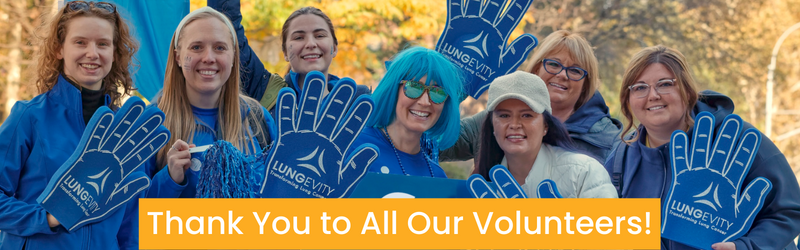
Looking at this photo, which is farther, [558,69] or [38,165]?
[558,69]

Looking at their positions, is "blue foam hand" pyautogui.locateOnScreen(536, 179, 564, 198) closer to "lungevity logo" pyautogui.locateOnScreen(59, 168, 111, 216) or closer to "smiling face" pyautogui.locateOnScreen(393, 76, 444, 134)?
"smiling face" pyautogui.locateOnScreen(393, 76, 444, 134)

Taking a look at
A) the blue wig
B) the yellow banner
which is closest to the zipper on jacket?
the yellow banner

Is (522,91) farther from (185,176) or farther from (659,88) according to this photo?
(185,176)

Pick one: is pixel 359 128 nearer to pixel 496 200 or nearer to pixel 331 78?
pixel 496 200

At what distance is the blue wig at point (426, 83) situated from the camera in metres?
2.85

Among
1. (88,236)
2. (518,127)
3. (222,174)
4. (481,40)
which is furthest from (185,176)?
(481,40)

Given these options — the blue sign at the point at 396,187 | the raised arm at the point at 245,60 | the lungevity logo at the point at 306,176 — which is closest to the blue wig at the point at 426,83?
the blue sign at the point at 396,187

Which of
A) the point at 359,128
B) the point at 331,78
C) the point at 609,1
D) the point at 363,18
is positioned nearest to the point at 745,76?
the point at 609,1

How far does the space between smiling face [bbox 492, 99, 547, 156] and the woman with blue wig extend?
0.78 feet

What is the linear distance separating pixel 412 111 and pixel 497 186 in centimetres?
49

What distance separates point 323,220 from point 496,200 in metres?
0.59

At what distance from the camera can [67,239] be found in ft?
8.48

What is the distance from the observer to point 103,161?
2516 millimetres

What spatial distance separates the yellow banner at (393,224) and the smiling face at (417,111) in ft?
1.15
